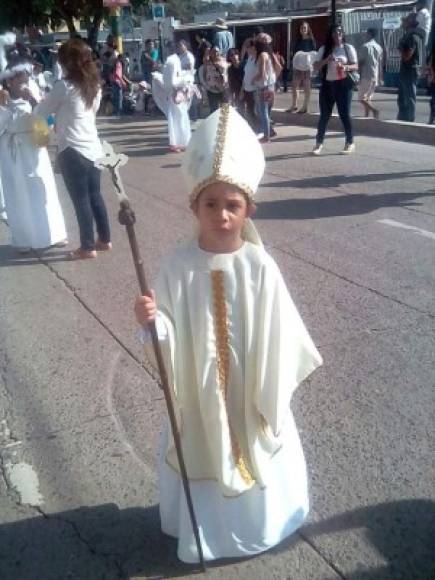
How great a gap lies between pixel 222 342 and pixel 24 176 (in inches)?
186

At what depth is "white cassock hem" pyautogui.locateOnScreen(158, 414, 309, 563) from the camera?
2.51 meters

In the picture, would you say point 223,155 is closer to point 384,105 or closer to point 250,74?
point 250,74

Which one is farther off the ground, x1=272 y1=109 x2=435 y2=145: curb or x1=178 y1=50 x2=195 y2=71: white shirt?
x1=178 y1=50 x2=195 y2=71: white shirt

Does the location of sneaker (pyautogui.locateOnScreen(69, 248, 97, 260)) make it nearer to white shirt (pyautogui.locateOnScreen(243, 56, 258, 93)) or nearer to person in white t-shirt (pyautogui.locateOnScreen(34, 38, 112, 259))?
person in white t-shirt (pyautogui.locateOnScreen(34, 38, 112, 259))

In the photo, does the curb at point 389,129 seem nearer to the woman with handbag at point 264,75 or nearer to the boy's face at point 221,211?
the woman with handbag at point 264,75

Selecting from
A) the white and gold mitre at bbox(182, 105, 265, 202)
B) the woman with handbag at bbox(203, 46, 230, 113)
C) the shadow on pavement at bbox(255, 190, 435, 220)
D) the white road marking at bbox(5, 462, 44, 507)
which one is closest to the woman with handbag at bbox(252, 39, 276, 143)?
the woman with handbag at bbox(203, 46, 230, 113)

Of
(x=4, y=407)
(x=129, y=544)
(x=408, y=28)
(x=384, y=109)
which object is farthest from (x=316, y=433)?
(x=384, y=109)

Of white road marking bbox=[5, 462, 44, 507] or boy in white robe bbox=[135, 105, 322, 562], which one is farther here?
white road marking bbox=[5, 462, 44, 507]

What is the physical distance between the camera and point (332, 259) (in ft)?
19.8

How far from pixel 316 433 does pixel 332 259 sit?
280 centimetres

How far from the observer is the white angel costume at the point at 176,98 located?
1224 cm

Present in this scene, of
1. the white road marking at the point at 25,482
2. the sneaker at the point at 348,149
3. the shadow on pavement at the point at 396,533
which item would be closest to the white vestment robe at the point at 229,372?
the shadow on pavement at the point at 396,533

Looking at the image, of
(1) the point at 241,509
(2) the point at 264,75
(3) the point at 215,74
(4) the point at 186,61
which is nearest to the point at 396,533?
(1) the point at 241,509

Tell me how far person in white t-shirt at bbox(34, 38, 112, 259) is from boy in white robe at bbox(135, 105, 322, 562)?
3.82m
